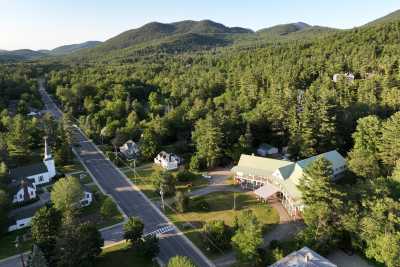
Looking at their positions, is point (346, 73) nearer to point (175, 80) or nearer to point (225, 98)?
point (225, 98)

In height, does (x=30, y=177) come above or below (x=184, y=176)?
above

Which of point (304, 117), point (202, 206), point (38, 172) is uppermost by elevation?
point (304, 117)

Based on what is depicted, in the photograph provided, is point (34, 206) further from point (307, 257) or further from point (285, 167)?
point (307, 257)

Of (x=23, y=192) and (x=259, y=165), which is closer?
(x=23, y=192)

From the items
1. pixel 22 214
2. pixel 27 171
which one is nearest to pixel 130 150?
pixel 27 171

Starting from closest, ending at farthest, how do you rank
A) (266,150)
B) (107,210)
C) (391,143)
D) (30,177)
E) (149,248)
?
1. (149,248)
2. (107,210)
3. (391,143)
4. (30,177)
5. (266,150)

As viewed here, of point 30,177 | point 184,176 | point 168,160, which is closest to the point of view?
point 30,177
